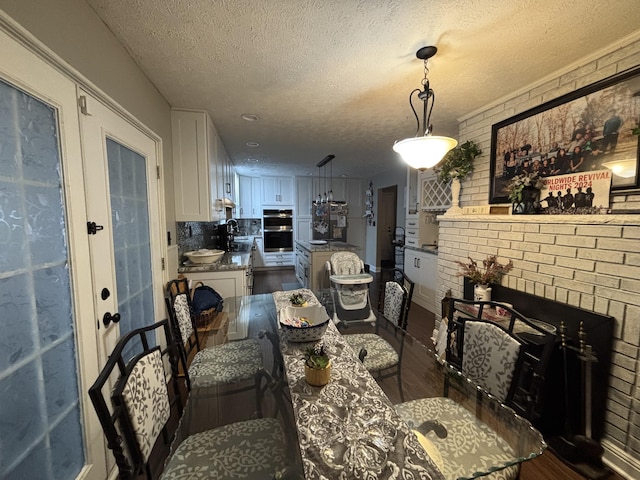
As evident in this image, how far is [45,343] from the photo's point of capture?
3.37 ft

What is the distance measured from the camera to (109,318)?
1407 millimetres

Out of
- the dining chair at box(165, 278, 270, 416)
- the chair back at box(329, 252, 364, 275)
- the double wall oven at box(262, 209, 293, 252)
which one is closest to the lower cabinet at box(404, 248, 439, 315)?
the chair back at box(329, 252, 364, 275)

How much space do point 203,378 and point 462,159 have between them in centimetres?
291

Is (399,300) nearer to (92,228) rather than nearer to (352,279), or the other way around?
(352,279)

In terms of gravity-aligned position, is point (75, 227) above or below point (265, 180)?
below

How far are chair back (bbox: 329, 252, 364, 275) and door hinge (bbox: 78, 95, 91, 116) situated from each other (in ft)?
8.42

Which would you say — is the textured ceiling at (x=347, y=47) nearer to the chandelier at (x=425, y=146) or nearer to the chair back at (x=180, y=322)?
the chandelier at (x=425, y=146)

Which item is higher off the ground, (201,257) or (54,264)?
(54,264)

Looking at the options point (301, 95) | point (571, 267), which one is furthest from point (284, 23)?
point (571, 267)

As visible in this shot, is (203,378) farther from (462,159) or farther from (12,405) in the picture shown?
(462,159)

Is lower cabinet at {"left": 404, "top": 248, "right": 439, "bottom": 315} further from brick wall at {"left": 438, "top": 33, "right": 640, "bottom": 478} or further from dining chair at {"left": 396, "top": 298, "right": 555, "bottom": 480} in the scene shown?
dining chair at {"left": 396, "top": 298, "right": 555, "bottom": 480}

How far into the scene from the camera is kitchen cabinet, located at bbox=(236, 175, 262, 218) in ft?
21.3

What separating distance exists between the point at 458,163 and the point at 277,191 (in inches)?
183

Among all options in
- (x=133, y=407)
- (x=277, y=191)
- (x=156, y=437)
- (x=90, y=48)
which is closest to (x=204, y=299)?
(x=156, y=437)
